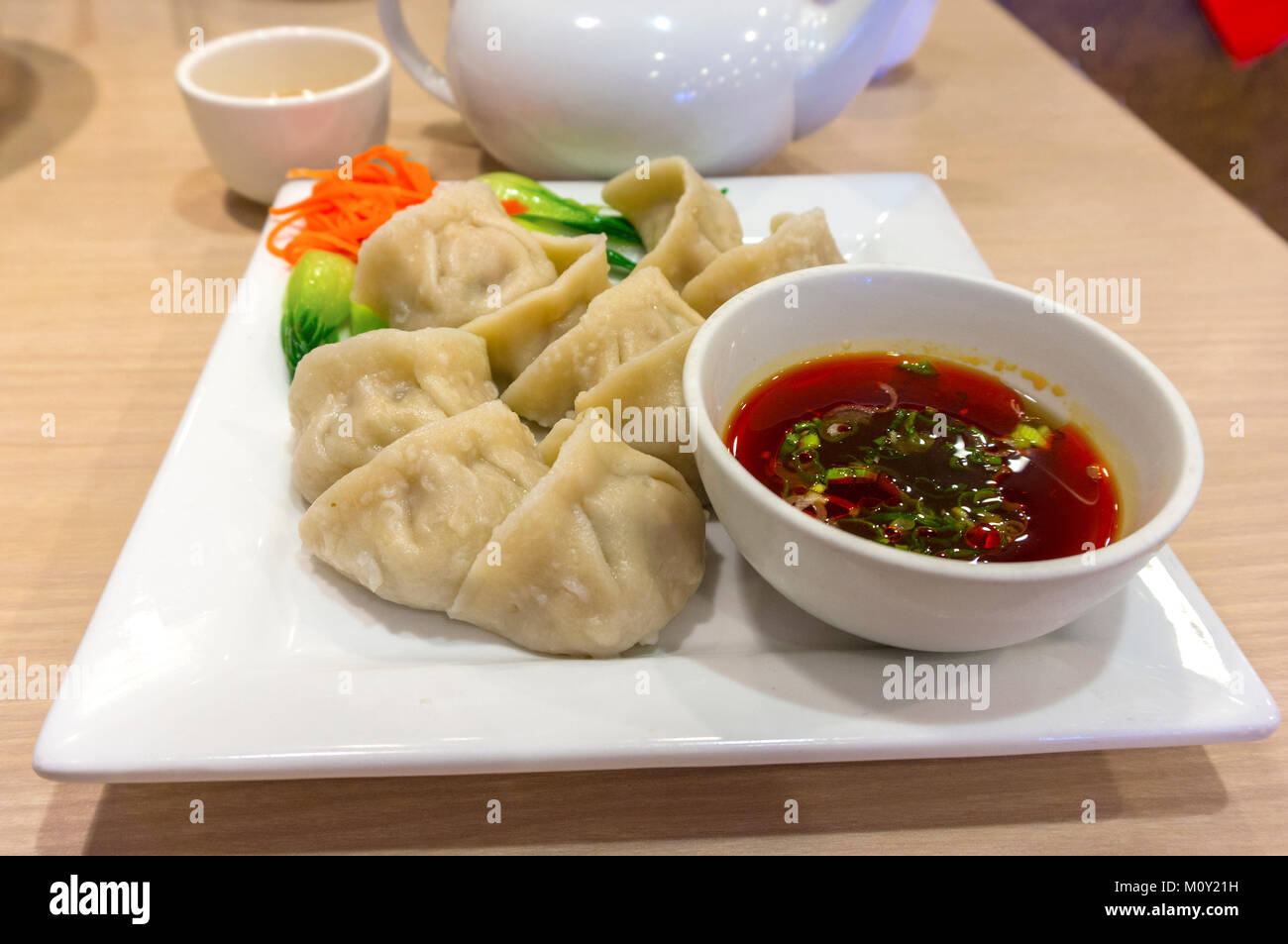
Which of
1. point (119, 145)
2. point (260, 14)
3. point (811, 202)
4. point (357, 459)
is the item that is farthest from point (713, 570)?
point (260, 14)

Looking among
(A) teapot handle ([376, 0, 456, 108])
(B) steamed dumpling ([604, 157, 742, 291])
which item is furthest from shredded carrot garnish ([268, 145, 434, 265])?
(B) steamed dumpling ([604, 157, 742, 291])

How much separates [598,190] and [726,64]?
53cm

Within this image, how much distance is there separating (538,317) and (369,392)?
47 cm

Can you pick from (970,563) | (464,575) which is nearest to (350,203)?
(464,575)

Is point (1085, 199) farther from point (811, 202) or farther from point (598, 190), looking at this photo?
point (598, 190)

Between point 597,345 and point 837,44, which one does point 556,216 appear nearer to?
point 597,345

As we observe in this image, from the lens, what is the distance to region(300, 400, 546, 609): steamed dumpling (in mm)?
1688

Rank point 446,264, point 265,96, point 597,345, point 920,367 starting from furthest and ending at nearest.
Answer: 1. point 265,96
2. point 446,264
3. point 597,345
4. point 920,367

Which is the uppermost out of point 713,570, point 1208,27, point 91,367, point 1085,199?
point 1208,27

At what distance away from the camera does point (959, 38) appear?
4590 mm

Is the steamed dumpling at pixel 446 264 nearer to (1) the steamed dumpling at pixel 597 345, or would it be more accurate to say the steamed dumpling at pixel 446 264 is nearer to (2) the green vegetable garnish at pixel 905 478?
(1) the steamed dumpling at pixel 597 345

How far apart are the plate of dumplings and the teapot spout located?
0.86 m

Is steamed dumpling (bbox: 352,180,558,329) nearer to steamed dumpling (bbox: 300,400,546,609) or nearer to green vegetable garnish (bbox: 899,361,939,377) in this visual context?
steamed dumpling (bbox: 300,400,546,609)

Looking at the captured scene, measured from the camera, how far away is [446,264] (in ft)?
7.80
